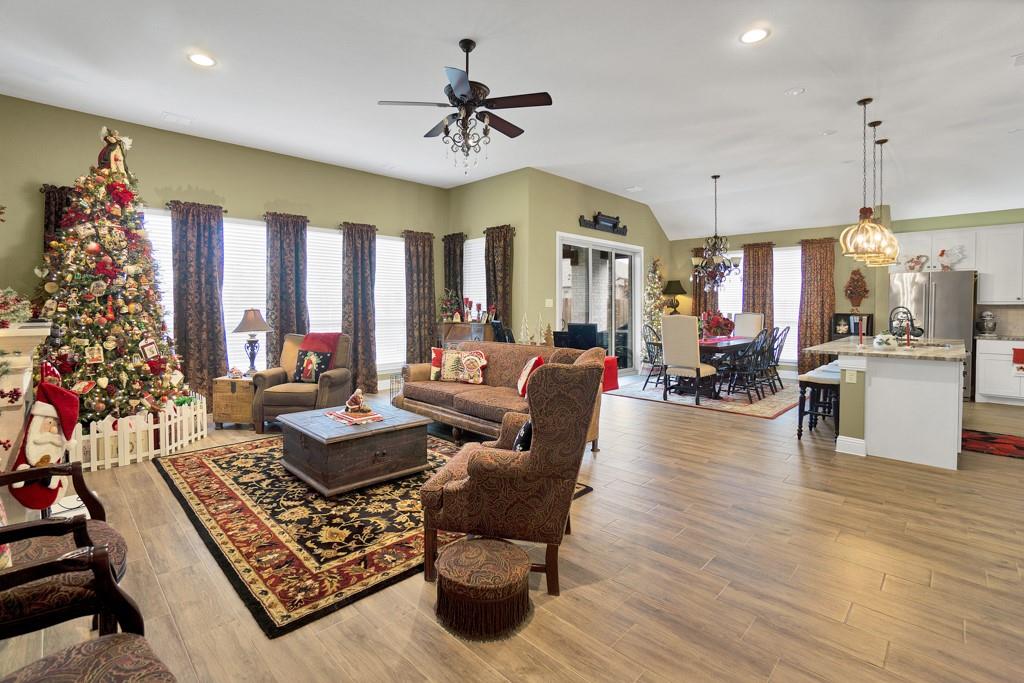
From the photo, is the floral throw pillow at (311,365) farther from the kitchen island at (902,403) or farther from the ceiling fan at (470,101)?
the kitchen island at (902,403)

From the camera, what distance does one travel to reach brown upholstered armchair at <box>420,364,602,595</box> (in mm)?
2094

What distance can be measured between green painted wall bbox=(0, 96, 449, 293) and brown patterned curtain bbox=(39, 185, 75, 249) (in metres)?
0.11

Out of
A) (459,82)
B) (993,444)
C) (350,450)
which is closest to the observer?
(459,82)

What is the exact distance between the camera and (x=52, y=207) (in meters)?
4.73

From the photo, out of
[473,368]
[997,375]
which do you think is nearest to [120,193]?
[473,368]

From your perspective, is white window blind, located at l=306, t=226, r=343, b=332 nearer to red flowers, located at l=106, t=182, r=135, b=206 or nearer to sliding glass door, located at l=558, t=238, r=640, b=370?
red flowers, located at l=106, t=182, r=135, b=206

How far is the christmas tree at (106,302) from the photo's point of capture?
408 cm

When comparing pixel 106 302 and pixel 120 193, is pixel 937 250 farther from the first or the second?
pixel 106 302

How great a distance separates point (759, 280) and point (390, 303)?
674 centimetres

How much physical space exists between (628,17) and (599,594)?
139 inches

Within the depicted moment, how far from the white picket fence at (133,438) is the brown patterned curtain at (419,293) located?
3.43 m

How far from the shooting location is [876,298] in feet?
26.5

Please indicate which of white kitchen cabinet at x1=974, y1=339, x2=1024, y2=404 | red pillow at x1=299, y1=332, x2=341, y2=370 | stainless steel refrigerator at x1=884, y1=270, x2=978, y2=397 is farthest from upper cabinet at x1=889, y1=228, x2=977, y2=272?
red pillow at x1=299, y1=332, x2=341, y2=370

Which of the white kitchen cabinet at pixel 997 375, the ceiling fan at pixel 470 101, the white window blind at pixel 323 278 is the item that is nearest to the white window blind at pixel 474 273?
the white window blind at pixel 323 278
